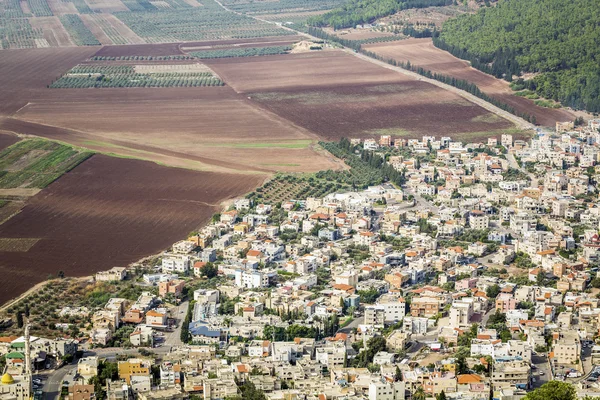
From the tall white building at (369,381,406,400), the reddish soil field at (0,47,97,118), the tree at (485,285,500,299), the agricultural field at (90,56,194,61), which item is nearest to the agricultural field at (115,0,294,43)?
the agricultural field at (90,56,194,61)

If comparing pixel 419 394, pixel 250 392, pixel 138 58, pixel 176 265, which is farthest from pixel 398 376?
pixel 138 58

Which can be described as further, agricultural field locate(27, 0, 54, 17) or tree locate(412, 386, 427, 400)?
agricultural field locate(27, 0, 54, 17)

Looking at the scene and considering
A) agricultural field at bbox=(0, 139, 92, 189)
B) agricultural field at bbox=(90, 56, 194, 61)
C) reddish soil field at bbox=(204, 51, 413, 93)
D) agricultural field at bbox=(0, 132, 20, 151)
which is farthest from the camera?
agricultural field at bbox=(90, 56, 194, 61)

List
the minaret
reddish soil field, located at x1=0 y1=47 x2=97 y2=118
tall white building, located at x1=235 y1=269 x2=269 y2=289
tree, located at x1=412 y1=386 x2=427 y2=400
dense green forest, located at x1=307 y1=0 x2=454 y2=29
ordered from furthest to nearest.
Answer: dense green forest, located at x1=307 y1=0 x2=454 y2=29, reddish soil field, located at x1=0 y1=47 x2=97 y2=118, tall white building, located at x1=235 y1=269 x2=269 y2=289, the minaret, tree, located at x1=412 y1=386 x2=427 y2=400

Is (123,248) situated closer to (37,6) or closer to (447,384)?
(447,384)

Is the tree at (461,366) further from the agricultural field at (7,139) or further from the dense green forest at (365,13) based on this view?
the dense green forest at (365,13)

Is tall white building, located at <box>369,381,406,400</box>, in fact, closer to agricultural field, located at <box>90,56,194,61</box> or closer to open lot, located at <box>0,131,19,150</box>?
open lot, located at <box>0,131,19,150</box>

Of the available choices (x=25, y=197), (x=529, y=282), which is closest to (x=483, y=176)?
(x=529, y=282)

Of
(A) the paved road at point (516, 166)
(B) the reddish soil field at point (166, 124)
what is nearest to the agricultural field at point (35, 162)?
(B) the reddish soil field at point (166, 124)
